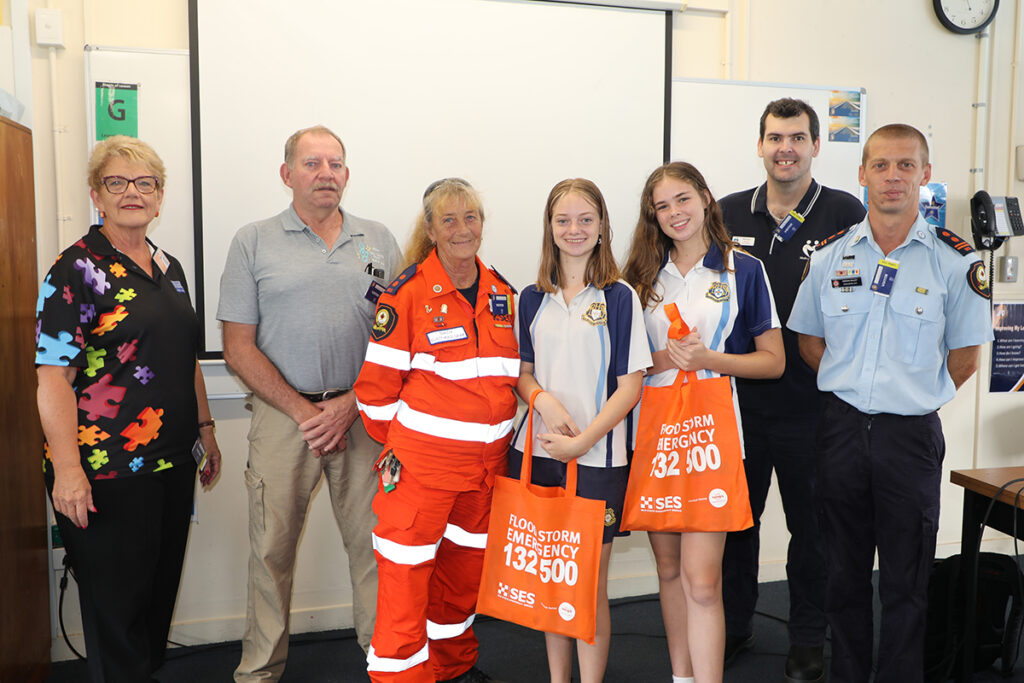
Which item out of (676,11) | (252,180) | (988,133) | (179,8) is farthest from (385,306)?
(988,133)

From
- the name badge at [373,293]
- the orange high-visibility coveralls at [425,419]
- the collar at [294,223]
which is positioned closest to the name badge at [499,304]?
the orange high-visibility coveralls at [425,419]

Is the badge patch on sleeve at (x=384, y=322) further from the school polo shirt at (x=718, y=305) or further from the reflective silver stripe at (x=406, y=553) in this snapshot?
the school polo shirt at (x=718, y=305)

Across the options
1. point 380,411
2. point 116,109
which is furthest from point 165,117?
point 380,411

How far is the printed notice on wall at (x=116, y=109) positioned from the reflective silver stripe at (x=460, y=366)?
1.58 m

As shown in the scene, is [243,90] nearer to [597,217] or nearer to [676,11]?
[597,217]

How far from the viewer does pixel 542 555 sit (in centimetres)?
210

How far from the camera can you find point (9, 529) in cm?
249

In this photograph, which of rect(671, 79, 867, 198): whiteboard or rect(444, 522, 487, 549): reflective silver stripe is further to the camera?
rect(671, 79, 867, 198): whiteboard

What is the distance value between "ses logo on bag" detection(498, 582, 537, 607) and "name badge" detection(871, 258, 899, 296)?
1.40m

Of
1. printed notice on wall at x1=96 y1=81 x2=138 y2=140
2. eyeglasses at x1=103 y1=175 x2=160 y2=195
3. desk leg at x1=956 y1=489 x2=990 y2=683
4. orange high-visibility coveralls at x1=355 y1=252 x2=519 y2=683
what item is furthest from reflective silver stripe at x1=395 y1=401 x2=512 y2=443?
printed notice on wall at x1=96 y1=81 x2=138 y2=140

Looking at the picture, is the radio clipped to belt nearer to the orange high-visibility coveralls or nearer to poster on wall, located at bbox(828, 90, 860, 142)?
the orange high-visibility coveralls

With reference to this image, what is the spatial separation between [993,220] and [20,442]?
449 centimetres

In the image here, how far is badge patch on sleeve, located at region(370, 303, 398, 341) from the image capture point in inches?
88.5

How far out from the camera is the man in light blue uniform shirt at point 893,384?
2139 mm
